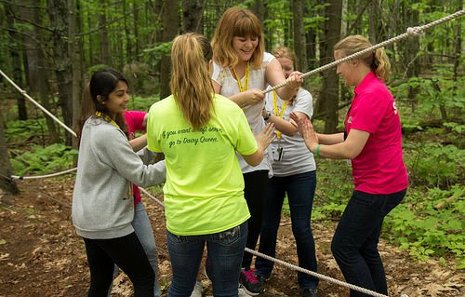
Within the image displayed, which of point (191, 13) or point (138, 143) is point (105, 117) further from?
point (191, 13)

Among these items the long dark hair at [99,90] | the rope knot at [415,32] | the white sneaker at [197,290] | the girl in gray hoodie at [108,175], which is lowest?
the white sneaker at [197,290]

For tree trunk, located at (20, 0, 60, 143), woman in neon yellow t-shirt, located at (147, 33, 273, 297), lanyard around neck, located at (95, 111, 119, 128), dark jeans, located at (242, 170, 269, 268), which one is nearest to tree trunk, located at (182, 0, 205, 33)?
dark jeans, located at (242, 170, 269, 268)

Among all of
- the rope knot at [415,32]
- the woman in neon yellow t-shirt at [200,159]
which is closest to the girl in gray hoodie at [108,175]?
the woman in neon yellow t-shirt at [200,159]

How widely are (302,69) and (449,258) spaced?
421 centimetres

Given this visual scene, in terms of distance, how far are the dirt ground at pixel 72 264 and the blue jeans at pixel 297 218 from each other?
9.4 inches

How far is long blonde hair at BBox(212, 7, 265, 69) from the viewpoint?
277cm

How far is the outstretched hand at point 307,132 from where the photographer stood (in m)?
2.78

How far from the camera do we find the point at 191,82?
2137mm

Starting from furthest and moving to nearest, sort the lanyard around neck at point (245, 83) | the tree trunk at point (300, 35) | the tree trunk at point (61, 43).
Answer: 1. the tree trunk at point (61, 43)
2. the tree trunk at point (300, 35)
3. the lanyard around neck at point (245, 83)

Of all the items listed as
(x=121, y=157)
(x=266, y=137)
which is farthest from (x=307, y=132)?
(x=121, y=157)

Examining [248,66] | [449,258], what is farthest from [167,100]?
[449,258]

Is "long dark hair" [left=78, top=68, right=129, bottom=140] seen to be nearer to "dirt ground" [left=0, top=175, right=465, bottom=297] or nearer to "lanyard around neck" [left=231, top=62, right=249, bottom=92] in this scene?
"lanyard around neck" [left=231, top=62, right=249, bottom=92]

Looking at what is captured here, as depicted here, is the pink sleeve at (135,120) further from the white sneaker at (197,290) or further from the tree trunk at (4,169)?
the tree trunk at (4,169)

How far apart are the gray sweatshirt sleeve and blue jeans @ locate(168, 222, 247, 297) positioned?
36cm
